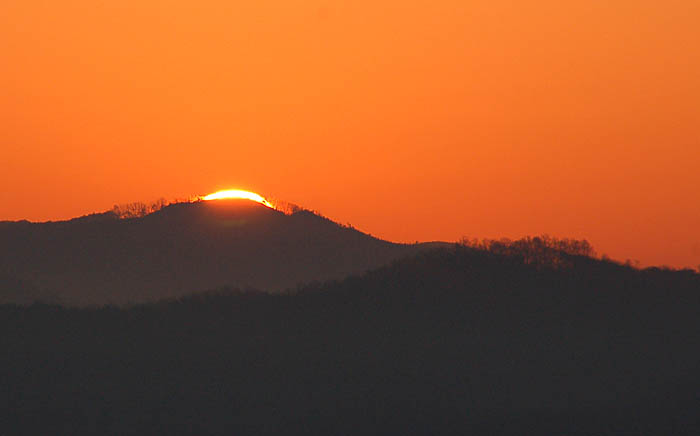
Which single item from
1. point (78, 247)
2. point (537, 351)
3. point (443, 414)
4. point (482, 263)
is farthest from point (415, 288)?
point (78, 247)

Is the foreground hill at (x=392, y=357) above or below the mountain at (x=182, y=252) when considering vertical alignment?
below

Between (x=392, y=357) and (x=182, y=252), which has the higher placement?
(x=182, y=252)

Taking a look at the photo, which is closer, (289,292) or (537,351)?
(537,351)

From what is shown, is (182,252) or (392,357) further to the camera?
(182,252)

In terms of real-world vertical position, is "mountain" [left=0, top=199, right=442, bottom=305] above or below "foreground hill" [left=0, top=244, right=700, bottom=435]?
above

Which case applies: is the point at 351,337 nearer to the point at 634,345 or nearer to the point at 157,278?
the point at 634,345
